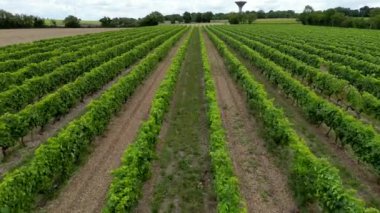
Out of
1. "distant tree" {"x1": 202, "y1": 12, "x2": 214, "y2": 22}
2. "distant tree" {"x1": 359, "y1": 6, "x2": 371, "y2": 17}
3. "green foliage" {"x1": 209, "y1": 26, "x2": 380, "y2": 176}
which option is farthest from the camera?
"distant tree" {"x1": 202, "y1": 12, "x2": 214, "y2": 22}

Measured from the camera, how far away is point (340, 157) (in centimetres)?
1309

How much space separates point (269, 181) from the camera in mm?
11250

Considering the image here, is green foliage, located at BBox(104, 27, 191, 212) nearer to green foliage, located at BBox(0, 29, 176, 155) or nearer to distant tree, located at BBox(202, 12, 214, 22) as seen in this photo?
green foliage, located at BBox(0, 29, 176, 155)

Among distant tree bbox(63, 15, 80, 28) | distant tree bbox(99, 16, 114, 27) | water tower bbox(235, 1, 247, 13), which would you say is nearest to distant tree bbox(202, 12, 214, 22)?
water tower bbox(235, 1, 247, 13)

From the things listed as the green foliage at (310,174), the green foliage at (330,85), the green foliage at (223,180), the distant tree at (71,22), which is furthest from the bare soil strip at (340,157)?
the distant tree at (71,22)

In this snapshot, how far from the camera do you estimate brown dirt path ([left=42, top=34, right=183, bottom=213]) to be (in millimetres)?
9930

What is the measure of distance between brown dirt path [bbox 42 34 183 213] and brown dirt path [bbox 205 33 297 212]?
4.01 metres

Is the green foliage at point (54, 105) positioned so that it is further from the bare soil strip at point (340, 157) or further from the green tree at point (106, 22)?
the green tree at point (106, 22)

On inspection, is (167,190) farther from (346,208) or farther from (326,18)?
(326,18)

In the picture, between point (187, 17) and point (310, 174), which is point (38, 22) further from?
point (310, 174)

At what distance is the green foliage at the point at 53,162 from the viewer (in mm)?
8875

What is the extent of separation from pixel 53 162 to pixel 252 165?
627cm

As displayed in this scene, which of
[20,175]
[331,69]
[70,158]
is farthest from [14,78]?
[331,69]

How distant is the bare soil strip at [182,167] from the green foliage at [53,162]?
2.49m
